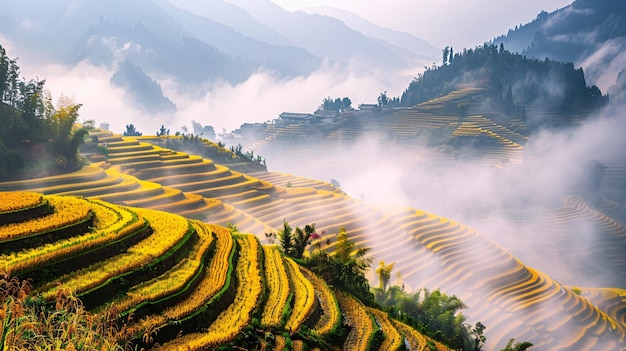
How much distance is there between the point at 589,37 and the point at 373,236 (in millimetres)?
152354

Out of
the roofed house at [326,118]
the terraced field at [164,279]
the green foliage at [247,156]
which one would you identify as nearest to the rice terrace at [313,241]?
the terraced field at [164,279]

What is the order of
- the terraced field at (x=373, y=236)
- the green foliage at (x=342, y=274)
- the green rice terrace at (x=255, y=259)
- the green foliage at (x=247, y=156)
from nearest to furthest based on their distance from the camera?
the green rice terrace at (x=255, y=259), the green foliage at (x=342, y=274), the terraced field at (x=373, y=236), the green foliage at (x=247, y=156)

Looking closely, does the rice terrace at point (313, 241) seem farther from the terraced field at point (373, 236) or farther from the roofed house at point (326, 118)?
the roofed house at point (326, 118)

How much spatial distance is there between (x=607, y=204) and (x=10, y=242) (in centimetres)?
7526

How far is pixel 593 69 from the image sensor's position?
13250 centimetres

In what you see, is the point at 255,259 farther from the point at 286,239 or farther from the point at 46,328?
the point at 46,328

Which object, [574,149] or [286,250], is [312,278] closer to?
[286,250]

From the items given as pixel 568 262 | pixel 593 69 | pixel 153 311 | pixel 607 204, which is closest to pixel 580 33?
pixel 593 69

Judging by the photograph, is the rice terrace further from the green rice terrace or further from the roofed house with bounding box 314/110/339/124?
the roofed house with bounding box 314/110/339/124

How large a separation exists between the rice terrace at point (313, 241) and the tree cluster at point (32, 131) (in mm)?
114

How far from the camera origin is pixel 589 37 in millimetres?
144000

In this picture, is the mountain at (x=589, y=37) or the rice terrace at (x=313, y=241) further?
the mountain at (x=589, y=37)

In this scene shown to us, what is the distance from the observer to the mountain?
127062mm

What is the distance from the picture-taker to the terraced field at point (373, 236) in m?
23.2
